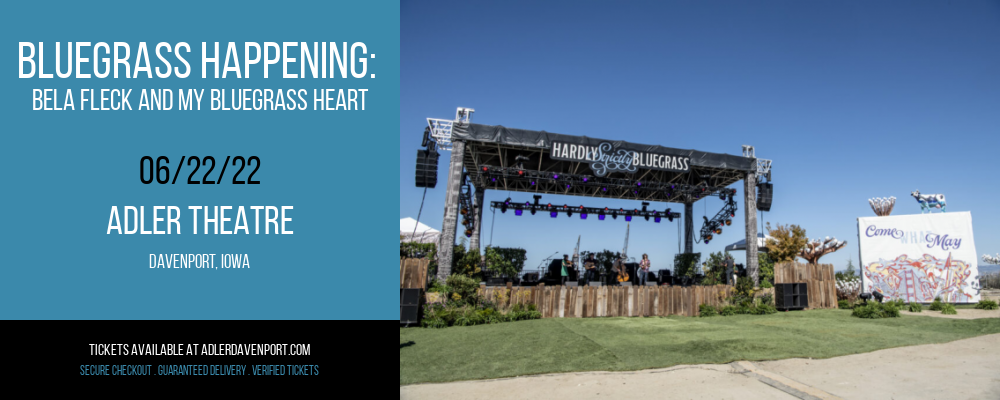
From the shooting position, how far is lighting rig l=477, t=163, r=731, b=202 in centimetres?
1628

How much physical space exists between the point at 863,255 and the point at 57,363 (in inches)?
817

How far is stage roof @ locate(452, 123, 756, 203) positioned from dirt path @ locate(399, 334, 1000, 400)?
9.06m

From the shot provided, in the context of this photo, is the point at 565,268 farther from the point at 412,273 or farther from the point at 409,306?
the point at 409,306

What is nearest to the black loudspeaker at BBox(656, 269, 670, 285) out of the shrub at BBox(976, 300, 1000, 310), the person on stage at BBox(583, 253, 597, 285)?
the person on stage at BBox(583, 253, 597, 285)

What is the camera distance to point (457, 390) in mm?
5090

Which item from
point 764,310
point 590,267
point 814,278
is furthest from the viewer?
point 590,267

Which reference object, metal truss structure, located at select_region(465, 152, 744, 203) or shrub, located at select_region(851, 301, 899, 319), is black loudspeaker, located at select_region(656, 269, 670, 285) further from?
shrub, located at select_region(851, 301, 899, 319)

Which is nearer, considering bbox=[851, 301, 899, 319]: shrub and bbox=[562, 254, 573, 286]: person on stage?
bbox=[851, 301, 899, 319]: shrub

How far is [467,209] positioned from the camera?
60.0 ft

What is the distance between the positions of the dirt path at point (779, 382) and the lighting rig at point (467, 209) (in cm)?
1126

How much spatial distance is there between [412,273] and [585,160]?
6831mm

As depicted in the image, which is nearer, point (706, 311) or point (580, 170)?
point (706, 311)

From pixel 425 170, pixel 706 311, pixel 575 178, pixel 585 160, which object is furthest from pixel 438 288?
pixel 575 178

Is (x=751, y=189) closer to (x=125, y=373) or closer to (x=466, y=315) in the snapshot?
(x=466, y=315)
